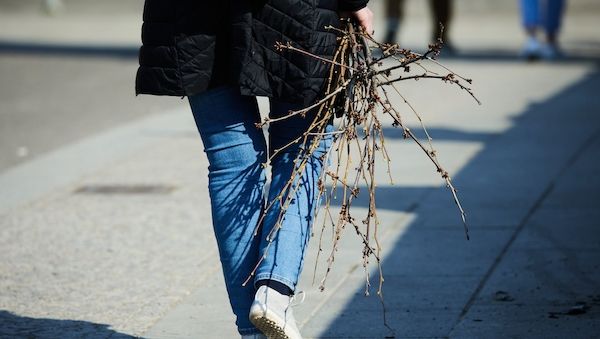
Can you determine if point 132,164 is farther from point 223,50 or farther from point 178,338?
point 223,50

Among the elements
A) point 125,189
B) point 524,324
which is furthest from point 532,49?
point 524,324

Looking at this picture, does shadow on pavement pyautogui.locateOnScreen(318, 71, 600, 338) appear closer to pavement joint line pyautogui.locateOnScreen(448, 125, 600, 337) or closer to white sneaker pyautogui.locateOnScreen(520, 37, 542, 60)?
pavement joint line pyautogui.locateOnScreen(448, 125, 600, 337)

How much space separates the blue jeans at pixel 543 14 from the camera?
12.4m

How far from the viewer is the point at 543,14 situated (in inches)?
492

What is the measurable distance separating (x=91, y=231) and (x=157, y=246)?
0.49 metres

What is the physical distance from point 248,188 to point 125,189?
347cm

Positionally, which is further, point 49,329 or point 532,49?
point 532,49

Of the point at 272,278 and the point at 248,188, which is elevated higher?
the point at 248,188

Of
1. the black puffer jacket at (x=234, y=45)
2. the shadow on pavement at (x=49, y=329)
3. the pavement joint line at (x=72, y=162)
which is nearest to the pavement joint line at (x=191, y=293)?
the shadow on pavement at (x=49, y=329)

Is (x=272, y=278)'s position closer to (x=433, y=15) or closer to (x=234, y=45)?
(x=234, y=45)

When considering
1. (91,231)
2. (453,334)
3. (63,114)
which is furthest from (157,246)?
(63,114)

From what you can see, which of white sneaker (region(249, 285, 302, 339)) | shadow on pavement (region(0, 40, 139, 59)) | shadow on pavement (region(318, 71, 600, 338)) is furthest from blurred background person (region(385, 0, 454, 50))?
white sneaker (region(249, 285, 302, 339))

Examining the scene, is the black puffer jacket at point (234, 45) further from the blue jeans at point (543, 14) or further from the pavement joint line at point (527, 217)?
the blue jeans at point (543, 14)

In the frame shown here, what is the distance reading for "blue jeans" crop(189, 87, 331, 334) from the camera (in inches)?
132
